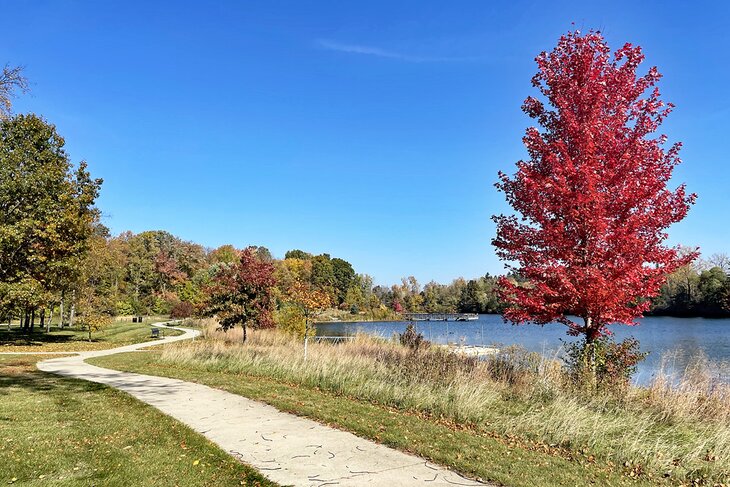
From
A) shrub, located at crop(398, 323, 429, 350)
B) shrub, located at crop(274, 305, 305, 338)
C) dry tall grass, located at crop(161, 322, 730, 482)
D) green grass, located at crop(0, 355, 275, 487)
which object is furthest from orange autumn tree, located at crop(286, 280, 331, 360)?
green grass, located at crop(0, 355, 275, 487)

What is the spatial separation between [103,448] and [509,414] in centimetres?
576

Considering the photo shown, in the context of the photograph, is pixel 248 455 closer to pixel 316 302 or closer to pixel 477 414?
pixel 477 414

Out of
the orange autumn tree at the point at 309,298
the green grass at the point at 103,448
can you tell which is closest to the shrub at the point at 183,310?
the orange autumn tree at the point at 309,298

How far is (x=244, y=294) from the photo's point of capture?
20.4 meters

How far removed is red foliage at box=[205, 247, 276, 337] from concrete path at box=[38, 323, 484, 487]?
10667 mm

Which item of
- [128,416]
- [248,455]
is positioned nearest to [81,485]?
[248,455]

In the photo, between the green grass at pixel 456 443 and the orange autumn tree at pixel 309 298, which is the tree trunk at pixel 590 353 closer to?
the green grass at pixel 456 443

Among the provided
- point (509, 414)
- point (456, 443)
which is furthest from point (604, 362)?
point (456, 443)

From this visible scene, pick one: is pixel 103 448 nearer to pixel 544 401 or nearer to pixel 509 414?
pixel 509 414

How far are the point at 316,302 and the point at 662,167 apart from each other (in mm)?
10305

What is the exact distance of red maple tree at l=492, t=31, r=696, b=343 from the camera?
8633 mm

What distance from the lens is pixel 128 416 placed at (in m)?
7.56

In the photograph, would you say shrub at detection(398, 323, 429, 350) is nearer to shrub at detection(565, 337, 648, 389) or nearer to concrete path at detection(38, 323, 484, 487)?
shrub at detection(565, 337, 648, 389)

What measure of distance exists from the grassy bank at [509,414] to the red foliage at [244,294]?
7.27 m
